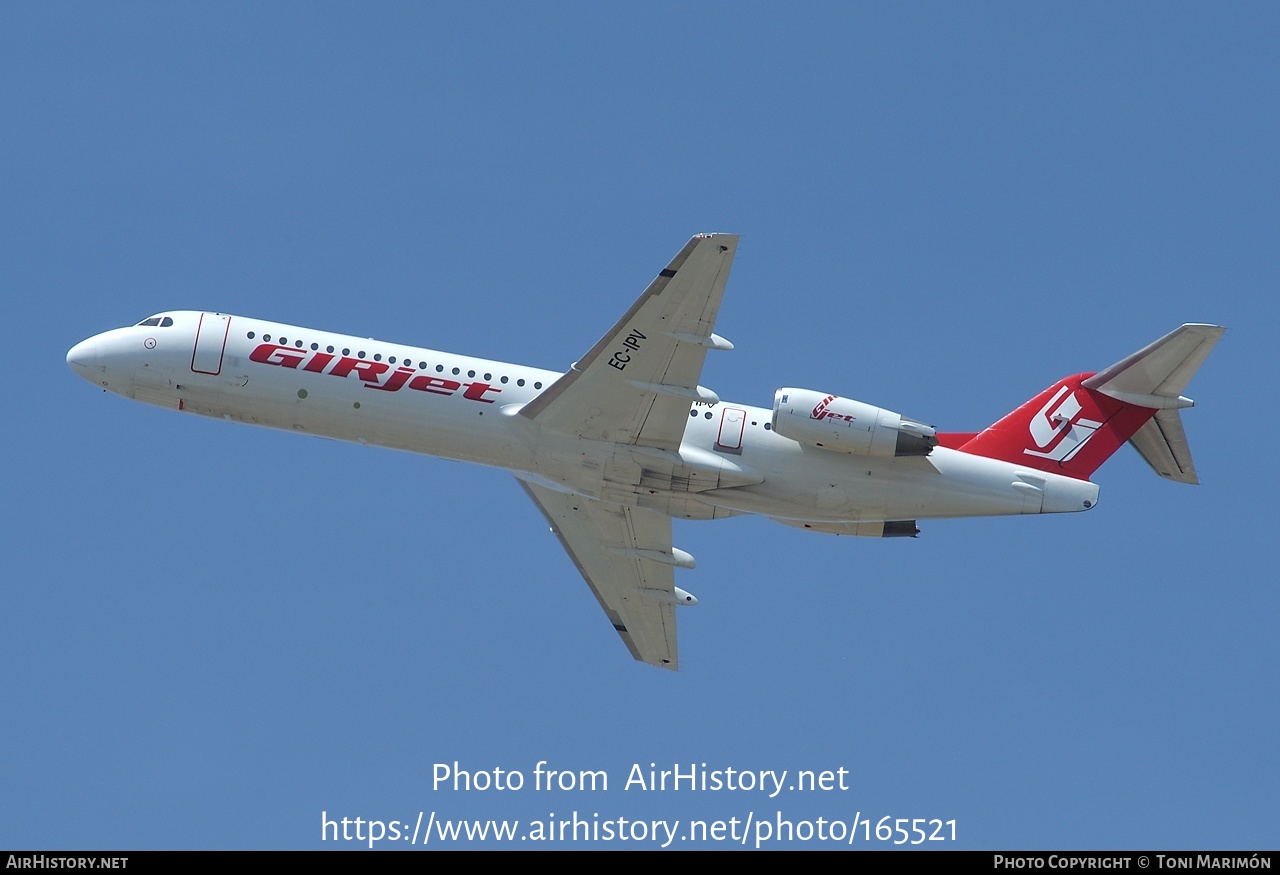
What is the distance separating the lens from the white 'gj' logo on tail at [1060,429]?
4072 centimetres

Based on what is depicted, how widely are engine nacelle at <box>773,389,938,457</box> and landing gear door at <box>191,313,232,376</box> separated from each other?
1450 cm

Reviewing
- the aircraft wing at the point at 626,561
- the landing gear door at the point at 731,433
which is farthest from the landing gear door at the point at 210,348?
the landing gear door at the point at 731,433

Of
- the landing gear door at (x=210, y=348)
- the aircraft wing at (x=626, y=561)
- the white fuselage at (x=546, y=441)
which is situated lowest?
the aircraft wing at (x=626, y=561)

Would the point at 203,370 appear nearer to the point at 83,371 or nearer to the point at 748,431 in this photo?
the point at 83,371

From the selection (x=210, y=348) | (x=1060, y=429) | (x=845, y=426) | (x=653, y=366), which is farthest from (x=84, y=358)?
(x=1060, y=429)

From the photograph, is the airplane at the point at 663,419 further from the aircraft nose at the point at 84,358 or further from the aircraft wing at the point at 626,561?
the aircraft wing at the point at 626,561

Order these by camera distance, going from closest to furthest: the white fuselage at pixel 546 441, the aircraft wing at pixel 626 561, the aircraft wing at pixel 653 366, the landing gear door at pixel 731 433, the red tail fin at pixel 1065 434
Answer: the aircraft wing at pixel 653 366 → the white fuselage at pixel 546 441 → the landing gear door at pixel 731 433 → the red tail fin at pixel 1065 434 → the aircraft wing at pixel 626 561

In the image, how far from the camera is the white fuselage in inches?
1532

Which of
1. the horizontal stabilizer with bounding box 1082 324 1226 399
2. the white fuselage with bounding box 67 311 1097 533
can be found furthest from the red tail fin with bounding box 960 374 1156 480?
the white fuselage with bounding box 67 311 1097 533

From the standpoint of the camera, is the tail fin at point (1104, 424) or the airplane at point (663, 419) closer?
the airplane at point (663, 419)

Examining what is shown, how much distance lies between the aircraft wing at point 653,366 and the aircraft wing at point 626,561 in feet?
12.5

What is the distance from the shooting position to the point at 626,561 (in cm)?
4466

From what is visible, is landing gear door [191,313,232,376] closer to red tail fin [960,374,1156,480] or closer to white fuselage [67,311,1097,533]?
white fuselage [67,311,1097,533]
